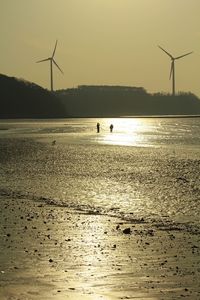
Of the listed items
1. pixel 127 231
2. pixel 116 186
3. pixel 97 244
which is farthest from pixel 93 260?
pixel 116 186

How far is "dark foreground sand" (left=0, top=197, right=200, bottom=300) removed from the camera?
9383 millimetres

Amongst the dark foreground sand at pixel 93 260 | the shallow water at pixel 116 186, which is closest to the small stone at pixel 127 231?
the dark foreground sand at pixel 93 260

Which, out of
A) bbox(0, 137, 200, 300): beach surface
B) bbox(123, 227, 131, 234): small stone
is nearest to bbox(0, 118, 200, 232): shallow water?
bbox(0, 137, 200, 300): beach surface

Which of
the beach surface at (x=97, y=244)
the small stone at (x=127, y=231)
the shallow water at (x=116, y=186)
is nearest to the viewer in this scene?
the beach surface at (x=97, y=244)

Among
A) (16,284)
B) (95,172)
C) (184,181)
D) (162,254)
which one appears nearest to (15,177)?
(95,172)

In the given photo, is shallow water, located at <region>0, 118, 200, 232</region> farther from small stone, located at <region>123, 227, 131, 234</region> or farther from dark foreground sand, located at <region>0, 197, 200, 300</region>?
dark foreground sand, located at <region>0, 197, 200, 300</region>

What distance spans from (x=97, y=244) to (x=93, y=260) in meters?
1.71

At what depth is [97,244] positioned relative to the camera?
13352mm

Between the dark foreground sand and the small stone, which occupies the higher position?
the dark foreground sand

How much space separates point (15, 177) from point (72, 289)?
2234 cm

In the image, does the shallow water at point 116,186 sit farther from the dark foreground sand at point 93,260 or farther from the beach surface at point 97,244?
the dark foreground sand at point 93,260

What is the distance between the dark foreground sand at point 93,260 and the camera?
9.38 m

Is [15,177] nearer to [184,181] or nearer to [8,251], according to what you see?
[184,181]

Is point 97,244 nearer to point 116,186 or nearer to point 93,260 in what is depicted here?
point 93,260
